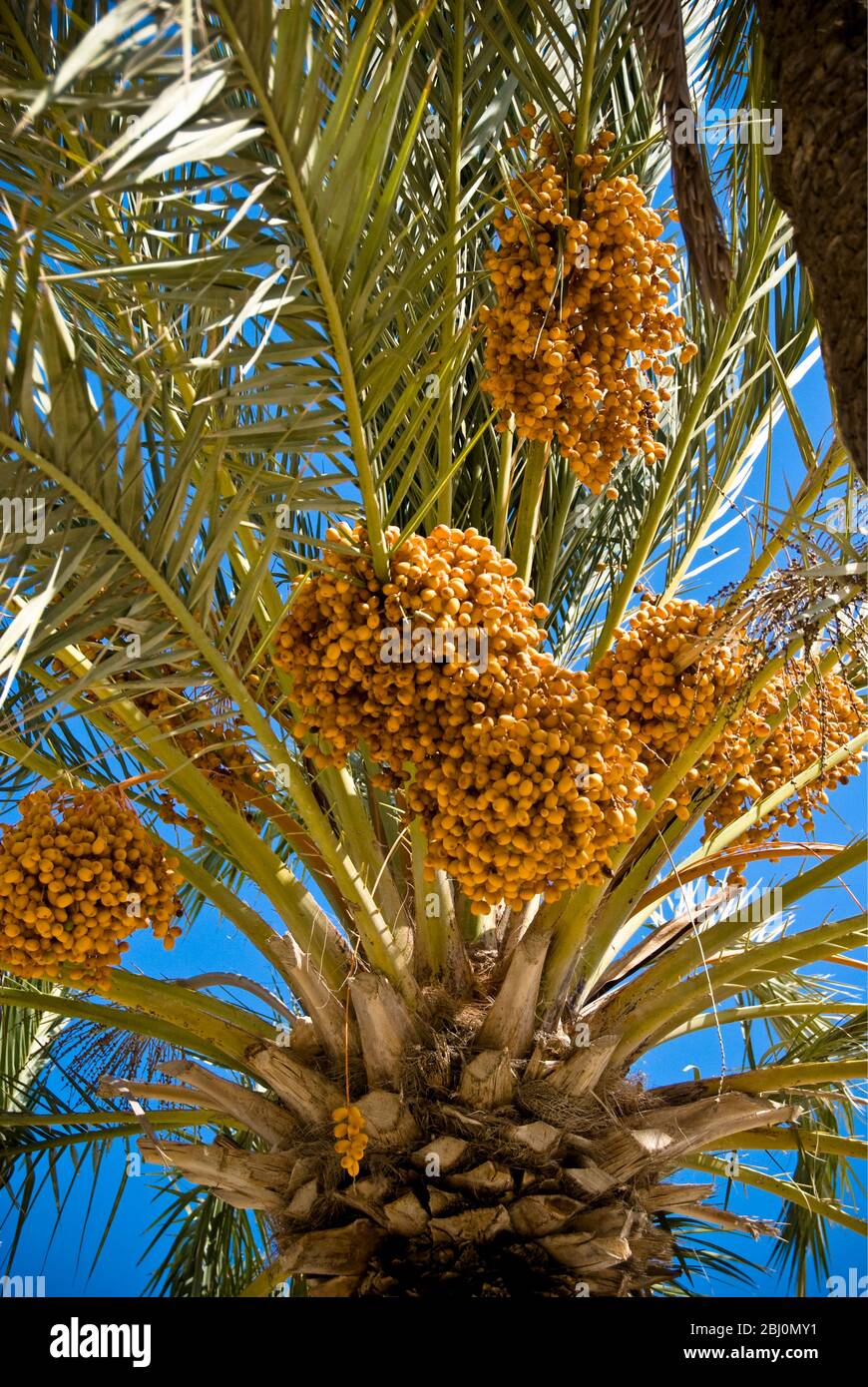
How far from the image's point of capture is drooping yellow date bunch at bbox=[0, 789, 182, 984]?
108 inches

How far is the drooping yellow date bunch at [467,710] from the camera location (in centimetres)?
250

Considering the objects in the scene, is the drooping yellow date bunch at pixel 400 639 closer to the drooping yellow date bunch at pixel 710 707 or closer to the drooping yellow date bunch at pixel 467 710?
the drooping yellow date bunch at pixel 467 710

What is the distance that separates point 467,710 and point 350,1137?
1103mm

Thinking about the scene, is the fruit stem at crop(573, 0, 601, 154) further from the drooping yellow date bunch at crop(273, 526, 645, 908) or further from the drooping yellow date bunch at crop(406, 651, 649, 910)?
the drooping yellow date bunch at crop(406, 651, 649, 910)

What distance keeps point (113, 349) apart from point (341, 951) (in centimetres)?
178

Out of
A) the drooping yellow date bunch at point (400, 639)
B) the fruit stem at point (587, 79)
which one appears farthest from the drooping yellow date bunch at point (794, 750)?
the fruit stem at point (587, 79)

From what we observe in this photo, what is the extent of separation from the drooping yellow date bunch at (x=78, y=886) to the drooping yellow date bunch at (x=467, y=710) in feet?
1.72

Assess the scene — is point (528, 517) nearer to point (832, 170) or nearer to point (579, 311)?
point (579, 311)

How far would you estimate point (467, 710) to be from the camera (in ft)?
8.41

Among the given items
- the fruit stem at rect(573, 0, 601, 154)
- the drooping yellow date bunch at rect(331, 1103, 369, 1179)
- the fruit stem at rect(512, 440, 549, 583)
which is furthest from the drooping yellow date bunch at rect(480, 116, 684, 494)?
the drooping yellow date bunch at rect(331, 1103, 369, 1179)

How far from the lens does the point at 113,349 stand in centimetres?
363

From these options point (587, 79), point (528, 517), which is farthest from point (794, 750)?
point (587, 79)

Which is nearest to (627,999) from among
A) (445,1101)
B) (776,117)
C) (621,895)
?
(621,895)
